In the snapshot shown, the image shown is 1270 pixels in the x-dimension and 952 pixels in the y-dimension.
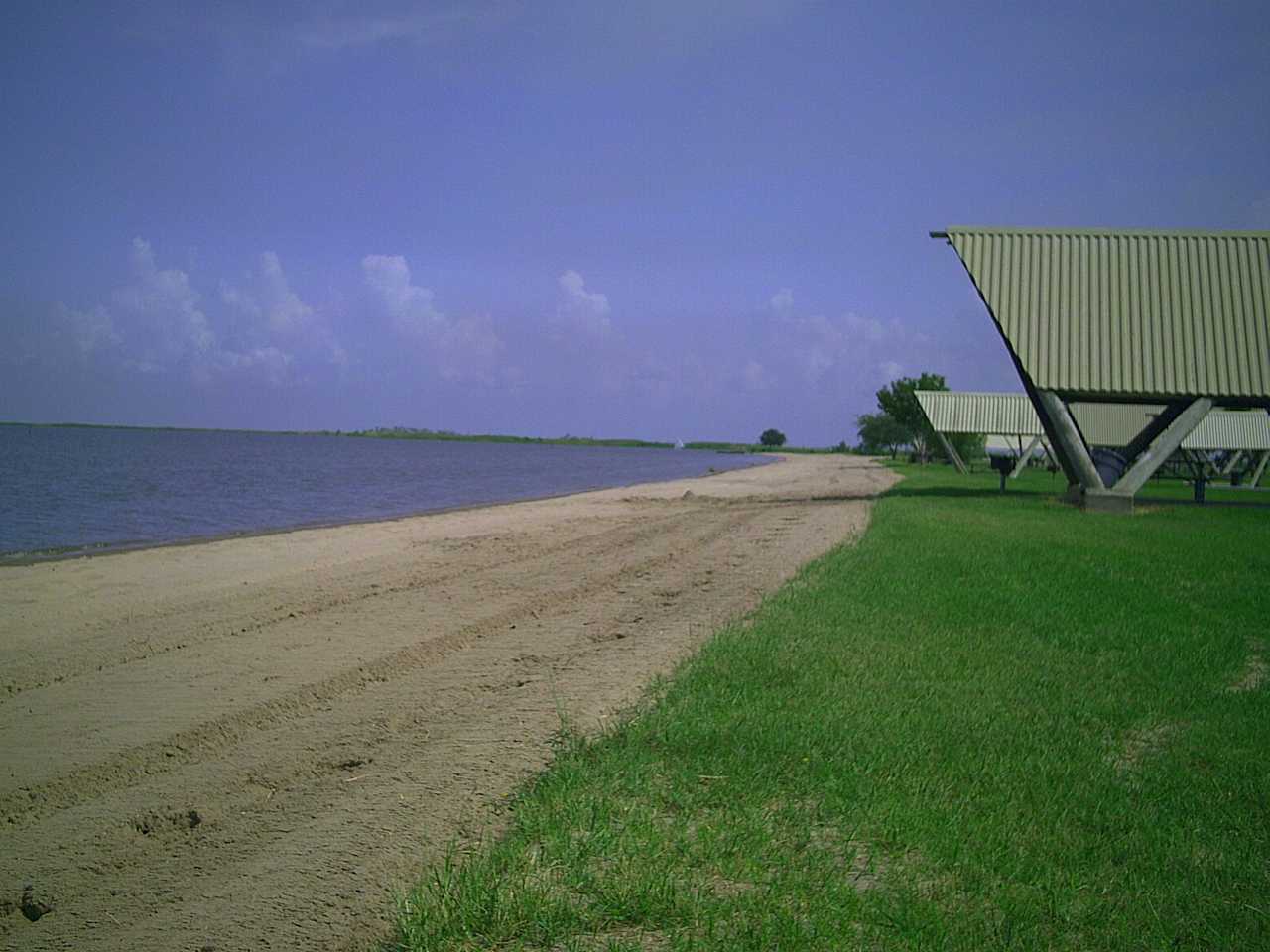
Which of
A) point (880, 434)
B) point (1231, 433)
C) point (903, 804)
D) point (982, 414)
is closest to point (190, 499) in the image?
point (903, 804)

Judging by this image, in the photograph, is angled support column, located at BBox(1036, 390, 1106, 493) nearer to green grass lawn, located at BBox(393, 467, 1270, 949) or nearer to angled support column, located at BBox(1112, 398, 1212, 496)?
angled support column, located at BBox(1112, 398, 1212, 496)

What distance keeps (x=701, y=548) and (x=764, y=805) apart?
35.6ft

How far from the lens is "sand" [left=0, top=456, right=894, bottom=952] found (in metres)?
3.77

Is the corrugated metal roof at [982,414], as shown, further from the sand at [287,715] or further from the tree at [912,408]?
the sand at [287,715]

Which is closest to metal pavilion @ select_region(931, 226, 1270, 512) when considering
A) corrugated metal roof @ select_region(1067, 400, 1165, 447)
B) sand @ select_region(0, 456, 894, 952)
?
sand @ select_region(0, 456, 894, 952)

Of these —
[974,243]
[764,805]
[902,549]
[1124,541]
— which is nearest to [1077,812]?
[764,805]

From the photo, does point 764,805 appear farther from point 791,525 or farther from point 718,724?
point 791,525

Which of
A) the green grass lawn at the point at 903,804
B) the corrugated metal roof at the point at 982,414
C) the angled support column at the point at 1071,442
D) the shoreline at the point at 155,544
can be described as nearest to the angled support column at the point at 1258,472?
the corrugated metal roof at the point at 982,414

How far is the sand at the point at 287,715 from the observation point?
3.77m

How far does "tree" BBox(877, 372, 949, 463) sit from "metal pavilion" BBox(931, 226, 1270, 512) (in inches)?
2188

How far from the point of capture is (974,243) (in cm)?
2261

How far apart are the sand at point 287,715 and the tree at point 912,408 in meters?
A: 70.2

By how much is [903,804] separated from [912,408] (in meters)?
85.6

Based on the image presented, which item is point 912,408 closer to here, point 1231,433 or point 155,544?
point 1231,433
